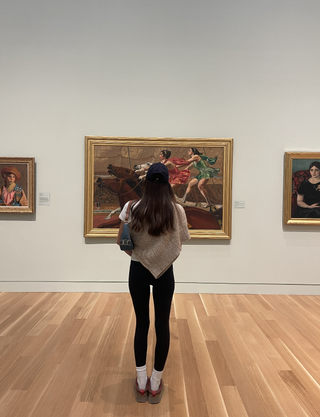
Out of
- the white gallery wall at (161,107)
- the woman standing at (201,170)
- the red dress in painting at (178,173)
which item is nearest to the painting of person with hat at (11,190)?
the white gallery wall at (161,107)

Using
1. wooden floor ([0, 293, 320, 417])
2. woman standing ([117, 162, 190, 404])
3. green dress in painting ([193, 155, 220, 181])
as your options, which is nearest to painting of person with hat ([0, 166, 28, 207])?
wooden floor ([0, 293, 320, 417])

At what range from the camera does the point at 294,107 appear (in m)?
7.44

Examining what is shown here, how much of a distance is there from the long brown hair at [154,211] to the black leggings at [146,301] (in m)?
0.42

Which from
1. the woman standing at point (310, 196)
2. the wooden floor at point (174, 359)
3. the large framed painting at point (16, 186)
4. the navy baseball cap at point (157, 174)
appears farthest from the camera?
the woman standing at point (310, 196)

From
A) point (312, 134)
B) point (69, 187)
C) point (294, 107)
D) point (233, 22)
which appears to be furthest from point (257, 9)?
point (69, 187)

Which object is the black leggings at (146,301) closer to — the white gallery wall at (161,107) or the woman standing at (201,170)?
the white gallery wall at (161,107)

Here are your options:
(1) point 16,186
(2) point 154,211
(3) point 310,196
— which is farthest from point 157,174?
(3) point 310,196

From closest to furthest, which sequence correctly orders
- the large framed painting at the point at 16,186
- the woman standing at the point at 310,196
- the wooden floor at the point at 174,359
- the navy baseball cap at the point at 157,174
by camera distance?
the navy baseball cap at the point at 157,174 < the wooden floor at the point at 174,359 < the large framed painting at the point at 16,186 < the woman standing at the point at 310,196

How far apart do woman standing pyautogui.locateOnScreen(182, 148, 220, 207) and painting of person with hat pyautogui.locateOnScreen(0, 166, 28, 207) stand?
3930mm

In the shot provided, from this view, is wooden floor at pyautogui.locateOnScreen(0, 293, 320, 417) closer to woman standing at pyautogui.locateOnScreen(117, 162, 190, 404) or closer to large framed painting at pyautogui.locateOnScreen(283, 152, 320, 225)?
woman standing at pyautogui.locateOnScreen(117, 162, 190, 404)

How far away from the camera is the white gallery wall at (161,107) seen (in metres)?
7.31

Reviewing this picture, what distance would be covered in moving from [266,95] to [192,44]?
2138 millimetres

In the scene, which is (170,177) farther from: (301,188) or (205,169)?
(301,188)

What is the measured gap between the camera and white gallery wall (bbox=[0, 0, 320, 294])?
7309 mm
